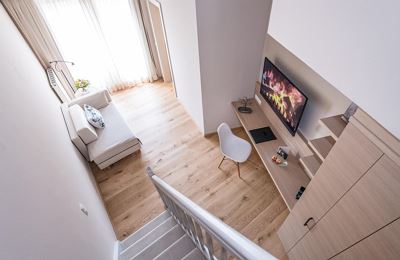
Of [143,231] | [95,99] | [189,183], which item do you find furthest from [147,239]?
[95,99]

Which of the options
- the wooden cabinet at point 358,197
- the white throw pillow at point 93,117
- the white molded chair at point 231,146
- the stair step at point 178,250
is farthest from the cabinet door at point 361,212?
the white throw pillow at point 93,117

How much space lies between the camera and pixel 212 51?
271 centimetres

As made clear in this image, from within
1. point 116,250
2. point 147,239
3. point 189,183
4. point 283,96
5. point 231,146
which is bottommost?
point 189,183

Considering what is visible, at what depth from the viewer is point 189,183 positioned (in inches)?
122

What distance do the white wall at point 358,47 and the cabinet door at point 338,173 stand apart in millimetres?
241

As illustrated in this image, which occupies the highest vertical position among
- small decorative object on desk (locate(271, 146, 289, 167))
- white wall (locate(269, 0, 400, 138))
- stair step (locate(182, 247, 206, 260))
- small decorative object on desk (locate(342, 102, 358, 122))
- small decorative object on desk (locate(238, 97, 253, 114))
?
white wall (locate(269, 0, 400, 138))

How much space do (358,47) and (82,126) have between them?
3.37 metres

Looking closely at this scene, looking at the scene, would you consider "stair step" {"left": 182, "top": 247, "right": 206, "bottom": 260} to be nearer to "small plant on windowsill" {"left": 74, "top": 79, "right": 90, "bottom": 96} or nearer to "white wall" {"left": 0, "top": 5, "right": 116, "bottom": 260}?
"white wall" {"left": 0, "top": 5, "right": 116, "bottom": 260}

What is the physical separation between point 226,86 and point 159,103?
6.51ft

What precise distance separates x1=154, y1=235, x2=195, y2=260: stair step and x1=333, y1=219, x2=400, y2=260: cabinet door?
49.5 inches

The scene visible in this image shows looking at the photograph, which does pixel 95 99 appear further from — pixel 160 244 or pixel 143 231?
pixel 160 244

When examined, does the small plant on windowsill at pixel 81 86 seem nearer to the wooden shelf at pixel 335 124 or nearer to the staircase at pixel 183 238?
the staircase at pixel 183 238

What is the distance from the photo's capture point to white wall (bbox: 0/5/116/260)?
962 millimetres

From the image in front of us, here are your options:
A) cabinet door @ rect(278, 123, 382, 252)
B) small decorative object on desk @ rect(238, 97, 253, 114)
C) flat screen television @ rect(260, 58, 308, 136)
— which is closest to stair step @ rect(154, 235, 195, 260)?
cabinet door @ rect(278, 123, 382, 252)
